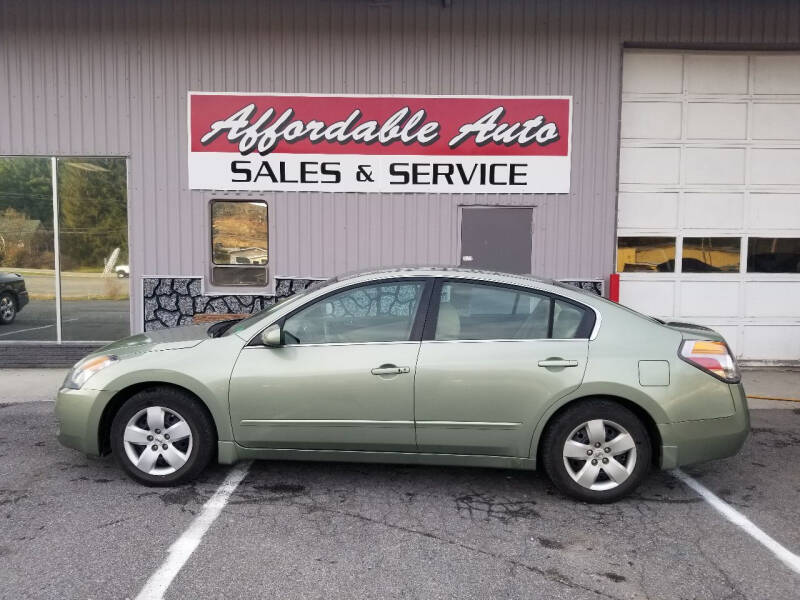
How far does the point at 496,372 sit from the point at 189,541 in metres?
2.05

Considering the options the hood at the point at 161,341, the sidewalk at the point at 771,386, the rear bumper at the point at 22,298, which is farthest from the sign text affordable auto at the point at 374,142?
the hood at the point at 161,341

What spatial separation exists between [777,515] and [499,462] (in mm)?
1761

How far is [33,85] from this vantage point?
844 centimetres

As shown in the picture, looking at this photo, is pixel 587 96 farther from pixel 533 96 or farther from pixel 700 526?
pixel 700 526

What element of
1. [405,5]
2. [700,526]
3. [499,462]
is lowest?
[700,526]

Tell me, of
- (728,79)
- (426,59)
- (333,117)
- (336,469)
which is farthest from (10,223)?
(728,79)

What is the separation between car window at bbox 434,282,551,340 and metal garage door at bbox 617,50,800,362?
5189mm

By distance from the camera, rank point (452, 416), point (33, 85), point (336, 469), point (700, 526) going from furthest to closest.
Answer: point (33, 85)
point (336, 469)
point (452, 416)
point (700, 526)

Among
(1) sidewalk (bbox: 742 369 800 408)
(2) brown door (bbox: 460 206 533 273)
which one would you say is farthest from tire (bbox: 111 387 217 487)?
(1) sidewalk (bbox: 742 369 800 408)

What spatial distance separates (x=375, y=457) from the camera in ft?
13.9

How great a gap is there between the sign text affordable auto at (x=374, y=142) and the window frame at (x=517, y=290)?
448 cm

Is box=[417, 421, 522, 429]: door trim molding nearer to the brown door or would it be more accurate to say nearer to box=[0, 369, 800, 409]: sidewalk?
box=[0, 369, 800, 409]: sidewalk

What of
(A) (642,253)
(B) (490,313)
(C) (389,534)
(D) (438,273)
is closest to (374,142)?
(A) (642,253)

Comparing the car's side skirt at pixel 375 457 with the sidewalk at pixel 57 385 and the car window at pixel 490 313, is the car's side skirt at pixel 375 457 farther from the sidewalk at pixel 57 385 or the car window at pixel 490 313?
the sidewalk at pixel 57 385
